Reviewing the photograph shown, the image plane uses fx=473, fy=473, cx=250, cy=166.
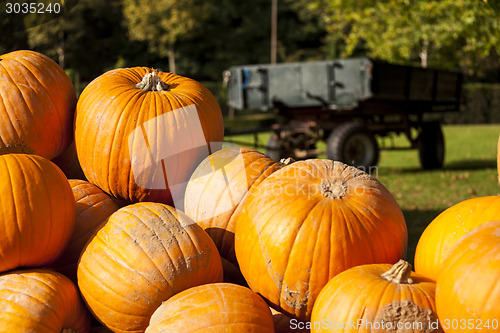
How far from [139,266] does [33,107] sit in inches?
44.6

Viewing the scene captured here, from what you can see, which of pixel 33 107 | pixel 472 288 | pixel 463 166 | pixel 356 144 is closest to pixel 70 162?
pixel 33 107

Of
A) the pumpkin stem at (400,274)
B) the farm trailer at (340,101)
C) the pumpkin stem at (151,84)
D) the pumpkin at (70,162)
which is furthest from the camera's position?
the farm trailer at (340,101)

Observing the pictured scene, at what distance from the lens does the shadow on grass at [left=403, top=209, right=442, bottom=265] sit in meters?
5.55

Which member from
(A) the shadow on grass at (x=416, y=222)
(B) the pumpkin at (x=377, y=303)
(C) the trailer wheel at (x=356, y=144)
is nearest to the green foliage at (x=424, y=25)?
(C) the trailer wheel at (x=356, y=144)

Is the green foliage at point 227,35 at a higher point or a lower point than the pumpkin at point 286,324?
higher

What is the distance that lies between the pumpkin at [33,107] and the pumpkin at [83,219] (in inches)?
11.7

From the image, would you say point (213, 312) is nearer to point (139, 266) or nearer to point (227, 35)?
point (139, 266)

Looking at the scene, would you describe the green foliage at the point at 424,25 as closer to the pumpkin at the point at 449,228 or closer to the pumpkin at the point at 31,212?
the pumpkin at the point at 449,228

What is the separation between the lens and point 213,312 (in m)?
1.77

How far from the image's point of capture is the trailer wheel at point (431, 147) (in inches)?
448

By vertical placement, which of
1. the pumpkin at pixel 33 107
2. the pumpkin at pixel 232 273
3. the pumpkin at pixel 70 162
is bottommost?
the pumpkin at pixel 232 273

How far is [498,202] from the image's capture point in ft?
6.25

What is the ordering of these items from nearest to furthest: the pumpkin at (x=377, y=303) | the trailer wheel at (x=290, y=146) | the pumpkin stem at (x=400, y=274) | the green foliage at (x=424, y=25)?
1. the pumpkin at (x=377, y=303)
2. the pumpkin stem at (x=400, y=274)
3. the trailer wheel at (x=290, y=146)
4. the green foliage at (x=424, y=25)

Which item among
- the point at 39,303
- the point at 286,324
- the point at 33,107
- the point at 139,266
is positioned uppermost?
the point at 33,107
